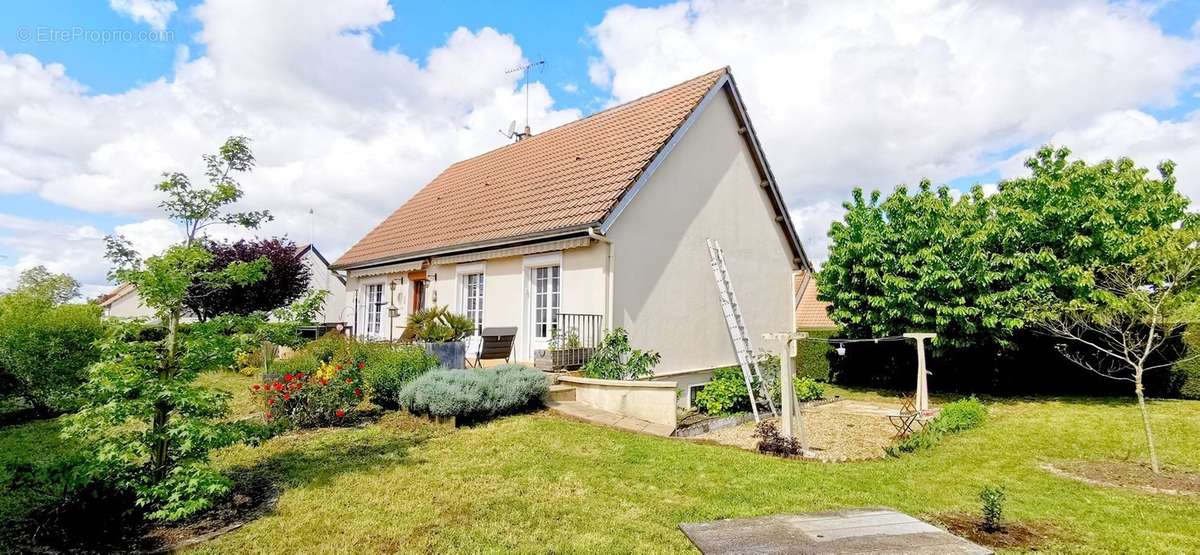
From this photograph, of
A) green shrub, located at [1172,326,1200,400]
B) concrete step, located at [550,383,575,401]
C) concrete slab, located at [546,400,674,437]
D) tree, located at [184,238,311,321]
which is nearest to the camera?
concrete slab, located at [546,400,674,437]

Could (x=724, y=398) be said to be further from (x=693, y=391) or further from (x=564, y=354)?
(x=564, y=354)

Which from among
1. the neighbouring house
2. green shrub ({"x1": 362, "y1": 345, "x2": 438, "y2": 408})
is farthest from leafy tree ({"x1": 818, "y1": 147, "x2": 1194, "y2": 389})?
the neighbouring house

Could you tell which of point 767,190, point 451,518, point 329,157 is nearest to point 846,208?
point 767,190

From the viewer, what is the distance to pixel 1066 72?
34.0ft

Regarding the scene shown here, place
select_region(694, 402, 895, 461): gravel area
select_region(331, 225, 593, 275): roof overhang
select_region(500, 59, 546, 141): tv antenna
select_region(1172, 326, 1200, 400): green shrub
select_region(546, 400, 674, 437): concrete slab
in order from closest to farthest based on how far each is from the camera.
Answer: select_region(694, 402, 895, 461): gravel area → select_region(546, 400, 674, 437): concrete slab → select_region(331, 225, 593, 275): roof overhang → select_region(1172, 326, 1200, 400): green shrub → select_region(500, 59, 546, 141): tv antenna

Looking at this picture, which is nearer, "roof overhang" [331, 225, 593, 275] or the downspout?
the downspout

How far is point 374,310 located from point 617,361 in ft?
32.9

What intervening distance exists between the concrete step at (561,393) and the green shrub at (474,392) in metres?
0.33

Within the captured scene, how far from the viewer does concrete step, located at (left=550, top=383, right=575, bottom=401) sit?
943 centimetres

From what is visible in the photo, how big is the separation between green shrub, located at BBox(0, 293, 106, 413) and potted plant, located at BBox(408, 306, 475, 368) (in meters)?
5.20

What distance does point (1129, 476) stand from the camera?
22.0ft

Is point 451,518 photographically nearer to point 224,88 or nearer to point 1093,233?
point 224,88

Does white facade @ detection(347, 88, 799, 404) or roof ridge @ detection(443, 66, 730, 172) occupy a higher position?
roof ridge @ detection(443, 66, 730, 172)

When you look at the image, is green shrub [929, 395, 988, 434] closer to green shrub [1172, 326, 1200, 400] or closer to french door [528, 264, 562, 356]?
green shrub [1172, 326, 1200, 400]
